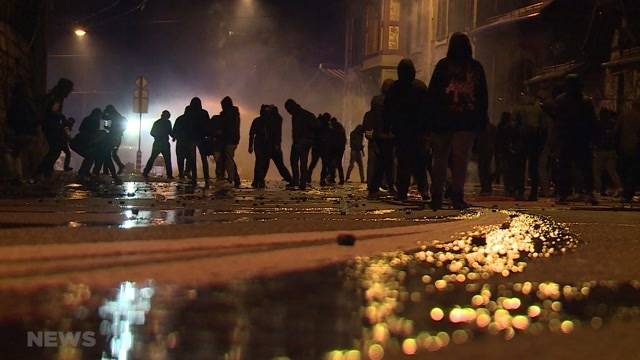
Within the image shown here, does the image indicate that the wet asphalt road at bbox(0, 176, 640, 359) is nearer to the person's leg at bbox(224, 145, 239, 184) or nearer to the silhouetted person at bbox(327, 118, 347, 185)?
the person's leg at bbox(224, 145, 239, 184)

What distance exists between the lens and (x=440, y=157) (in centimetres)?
1003

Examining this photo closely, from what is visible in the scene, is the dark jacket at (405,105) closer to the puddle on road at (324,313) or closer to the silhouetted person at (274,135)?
the silhouetted person at (274,135)

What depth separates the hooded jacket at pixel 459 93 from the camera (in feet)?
31.8

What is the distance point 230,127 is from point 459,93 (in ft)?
→ 35.8

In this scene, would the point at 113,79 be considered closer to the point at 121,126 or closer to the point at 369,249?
the point at 121,126

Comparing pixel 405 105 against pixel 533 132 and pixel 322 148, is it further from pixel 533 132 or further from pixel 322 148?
pixel 322 148

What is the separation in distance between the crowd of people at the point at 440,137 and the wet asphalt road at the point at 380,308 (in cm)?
362

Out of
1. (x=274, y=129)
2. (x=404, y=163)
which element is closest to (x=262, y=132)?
(x=274, y=129)

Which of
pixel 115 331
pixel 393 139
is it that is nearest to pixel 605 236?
pixel 115 331

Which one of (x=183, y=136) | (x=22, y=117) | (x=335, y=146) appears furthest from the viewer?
(x=335, y=146)

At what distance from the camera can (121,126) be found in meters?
26.0

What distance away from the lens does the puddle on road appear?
2865 mm

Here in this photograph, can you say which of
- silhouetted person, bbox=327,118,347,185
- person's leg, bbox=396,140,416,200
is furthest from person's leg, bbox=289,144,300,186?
person's leg, bbox=396,140,416,200

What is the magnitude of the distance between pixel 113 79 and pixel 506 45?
4517 cm
